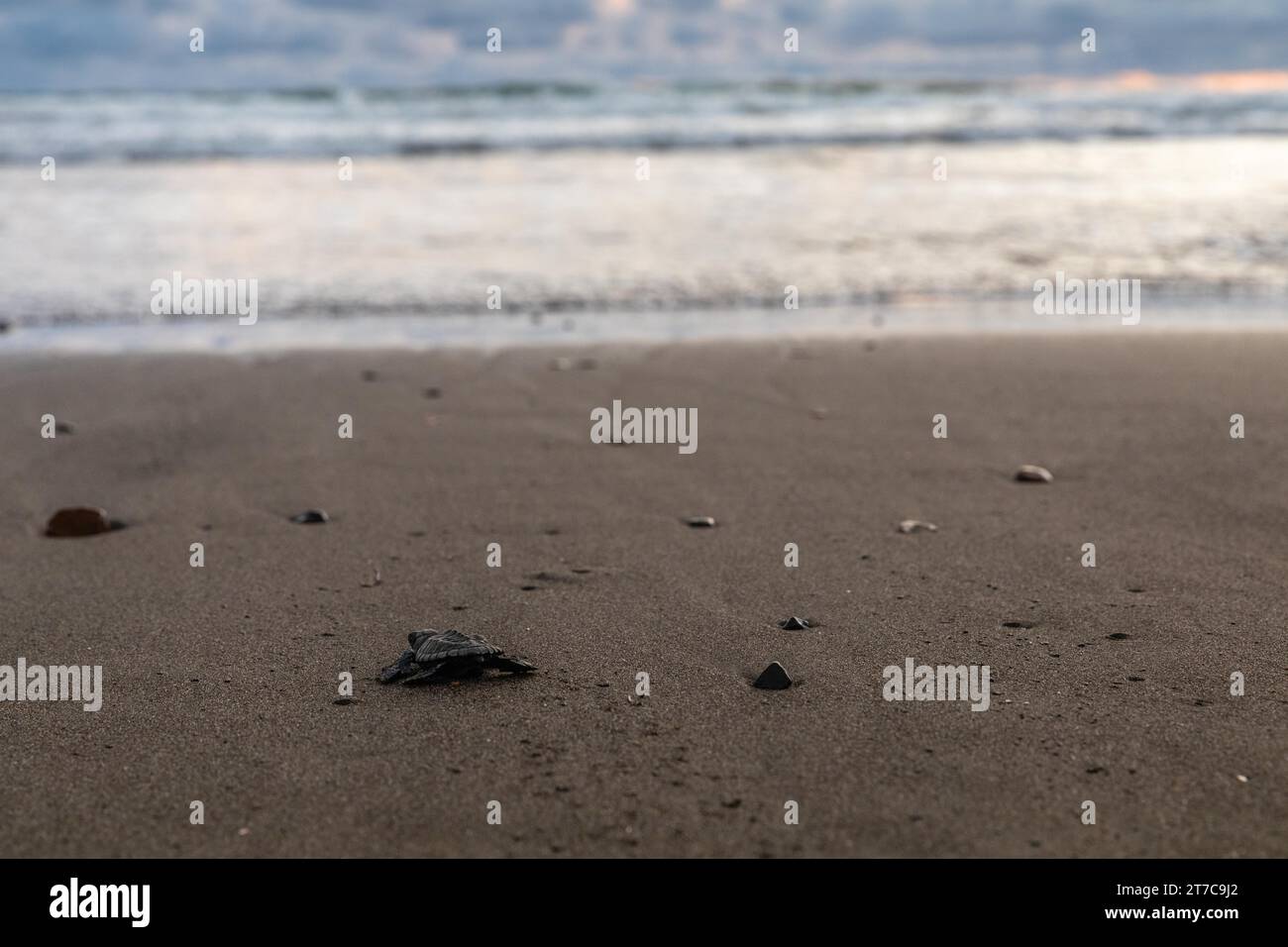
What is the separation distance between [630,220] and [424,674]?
9.23 m

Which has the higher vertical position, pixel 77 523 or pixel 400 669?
pixel 77 523

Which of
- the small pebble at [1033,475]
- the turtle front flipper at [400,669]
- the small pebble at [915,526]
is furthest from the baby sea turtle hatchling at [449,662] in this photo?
the small pebble at [1033,475]

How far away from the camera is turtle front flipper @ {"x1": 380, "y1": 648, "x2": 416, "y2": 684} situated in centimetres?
281

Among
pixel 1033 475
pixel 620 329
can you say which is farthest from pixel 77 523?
pixel 620 329

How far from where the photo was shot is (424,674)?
2.79 metres

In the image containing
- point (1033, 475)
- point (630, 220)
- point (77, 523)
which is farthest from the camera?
point (630, 220)

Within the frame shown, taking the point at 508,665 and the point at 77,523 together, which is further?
the point at 77,523

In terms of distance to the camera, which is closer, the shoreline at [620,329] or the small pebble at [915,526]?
the small pebble at [915,526]

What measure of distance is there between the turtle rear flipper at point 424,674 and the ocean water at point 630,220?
174 inches

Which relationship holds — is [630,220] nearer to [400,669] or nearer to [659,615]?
[659,615]

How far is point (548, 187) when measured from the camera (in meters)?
14.6

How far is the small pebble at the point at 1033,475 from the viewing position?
14.1 ft

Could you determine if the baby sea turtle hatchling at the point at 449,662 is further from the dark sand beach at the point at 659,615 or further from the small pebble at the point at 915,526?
the small pebble at the point at 915,526

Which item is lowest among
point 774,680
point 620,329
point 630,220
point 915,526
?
point 774,680
